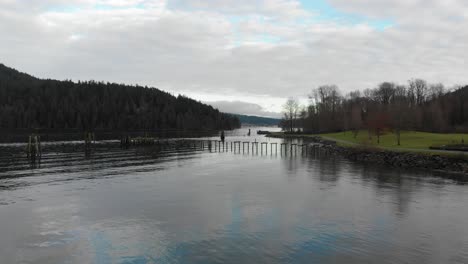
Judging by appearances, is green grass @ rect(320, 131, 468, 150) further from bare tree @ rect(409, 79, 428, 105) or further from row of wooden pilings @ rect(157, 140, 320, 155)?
bare tree @ rect(409, 79, 428, 105)

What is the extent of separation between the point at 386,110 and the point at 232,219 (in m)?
89.0

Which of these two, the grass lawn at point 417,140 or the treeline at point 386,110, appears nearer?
the grass lawn at point 417,140

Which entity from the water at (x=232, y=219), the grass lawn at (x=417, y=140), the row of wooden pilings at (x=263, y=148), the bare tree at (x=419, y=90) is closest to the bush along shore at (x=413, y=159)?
the water at (x=232, y=219)

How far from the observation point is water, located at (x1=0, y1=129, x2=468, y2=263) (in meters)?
16.4

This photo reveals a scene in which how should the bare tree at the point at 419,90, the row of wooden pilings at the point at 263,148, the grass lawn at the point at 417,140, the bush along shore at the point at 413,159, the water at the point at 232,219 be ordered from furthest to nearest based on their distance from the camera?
1. the bare tree at the point at 419,90
2. the row of wooden pilings at the point at 263,148
3. the grass lawn at the point at 417,140
4. the bush along shore at the point at 413,159
5. the water at the point at 232,219

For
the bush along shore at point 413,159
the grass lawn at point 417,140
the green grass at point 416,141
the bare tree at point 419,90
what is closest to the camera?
the bush along shore at point 413,159

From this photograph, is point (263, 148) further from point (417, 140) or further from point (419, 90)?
point (419, 90)

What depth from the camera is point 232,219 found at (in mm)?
22047

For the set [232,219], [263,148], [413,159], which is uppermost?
[413,159]

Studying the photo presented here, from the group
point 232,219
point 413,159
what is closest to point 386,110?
point 413,159

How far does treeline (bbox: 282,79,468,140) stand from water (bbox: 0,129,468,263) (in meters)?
46.8

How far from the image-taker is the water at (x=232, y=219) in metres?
16.4

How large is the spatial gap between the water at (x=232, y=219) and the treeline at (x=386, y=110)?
4679cm

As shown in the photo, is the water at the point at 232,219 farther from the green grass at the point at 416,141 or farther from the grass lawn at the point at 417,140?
the grass lawn at the point at 417,140
